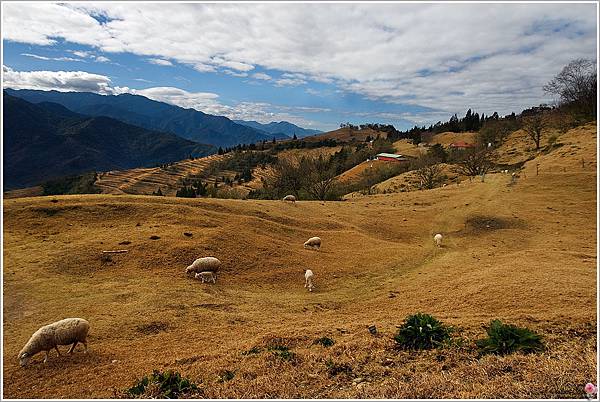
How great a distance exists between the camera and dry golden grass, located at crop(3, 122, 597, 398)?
26.9 ft

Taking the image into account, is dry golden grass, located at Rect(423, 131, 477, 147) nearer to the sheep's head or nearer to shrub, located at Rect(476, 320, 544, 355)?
shrub, located at Rect(476, 320, 544, 355)

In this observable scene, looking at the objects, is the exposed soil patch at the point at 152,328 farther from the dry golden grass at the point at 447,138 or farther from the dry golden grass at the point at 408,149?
the dry golden grass at the point at 447,138

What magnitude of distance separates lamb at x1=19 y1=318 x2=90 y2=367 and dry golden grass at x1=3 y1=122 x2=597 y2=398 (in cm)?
33

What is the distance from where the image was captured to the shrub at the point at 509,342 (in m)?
8.88

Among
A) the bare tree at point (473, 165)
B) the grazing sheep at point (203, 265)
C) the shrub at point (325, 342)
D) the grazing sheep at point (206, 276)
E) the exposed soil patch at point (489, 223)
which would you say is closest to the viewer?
the shrub at point (325, 342)

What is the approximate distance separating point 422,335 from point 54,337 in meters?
10.2

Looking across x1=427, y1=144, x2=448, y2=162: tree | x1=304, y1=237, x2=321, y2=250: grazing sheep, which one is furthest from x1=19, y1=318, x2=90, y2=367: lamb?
x1=427, y1=144, x2=448, y2=162: tree

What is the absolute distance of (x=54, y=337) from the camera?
10.2 meters

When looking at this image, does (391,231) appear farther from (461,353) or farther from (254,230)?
(461,353)

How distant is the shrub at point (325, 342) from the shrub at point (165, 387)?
3.73 metres

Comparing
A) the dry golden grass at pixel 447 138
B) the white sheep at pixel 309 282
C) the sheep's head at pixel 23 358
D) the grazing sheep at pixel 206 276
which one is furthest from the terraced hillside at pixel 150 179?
the sheep's head at pixel 23 358

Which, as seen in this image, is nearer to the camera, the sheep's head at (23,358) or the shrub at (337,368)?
the shrub at (337,368)

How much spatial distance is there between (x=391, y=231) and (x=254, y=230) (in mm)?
12493

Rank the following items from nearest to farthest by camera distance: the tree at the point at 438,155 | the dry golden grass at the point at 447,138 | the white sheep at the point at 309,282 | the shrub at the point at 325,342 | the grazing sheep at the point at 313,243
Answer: the shrub at the point at 325,342 < the white sheep at the point at 309,282 < the grazing sheep at the point at 313,243 < the tree at the point at 438,155 < the dry golden grass at the point at 447,138
